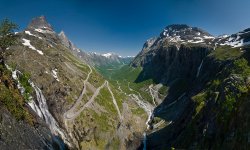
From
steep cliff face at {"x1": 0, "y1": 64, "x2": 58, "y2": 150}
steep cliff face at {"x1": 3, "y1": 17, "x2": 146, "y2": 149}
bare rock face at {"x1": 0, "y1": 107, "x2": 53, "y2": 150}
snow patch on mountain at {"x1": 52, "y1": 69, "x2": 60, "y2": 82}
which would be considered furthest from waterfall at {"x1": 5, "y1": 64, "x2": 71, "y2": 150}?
snow patch on mountain at {"x1": 52, "y1": 69, "x2": 60, "y2": 82}

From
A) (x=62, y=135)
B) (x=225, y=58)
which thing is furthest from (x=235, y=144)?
(x=225, y=58)

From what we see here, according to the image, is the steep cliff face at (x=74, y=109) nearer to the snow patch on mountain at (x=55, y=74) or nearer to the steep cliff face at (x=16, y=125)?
the snow patch on mountain at (x=55, y=74)

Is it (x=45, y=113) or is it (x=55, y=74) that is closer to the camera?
(x=45, y=113)

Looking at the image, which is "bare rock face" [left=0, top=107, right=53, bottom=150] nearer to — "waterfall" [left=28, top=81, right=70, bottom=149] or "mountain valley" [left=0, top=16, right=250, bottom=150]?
"mountain valley" [left=0, top=16, right=250, bottom=150]

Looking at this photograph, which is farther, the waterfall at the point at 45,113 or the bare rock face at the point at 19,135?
the waterfall at the point at 45,113

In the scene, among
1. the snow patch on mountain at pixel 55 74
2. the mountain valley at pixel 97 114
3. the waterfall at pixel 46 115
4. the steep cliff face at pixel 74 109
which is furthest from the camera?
the snow patch on mountain at pixel 55 74

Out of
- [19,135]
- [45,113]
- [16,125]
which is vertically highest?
[45,113]

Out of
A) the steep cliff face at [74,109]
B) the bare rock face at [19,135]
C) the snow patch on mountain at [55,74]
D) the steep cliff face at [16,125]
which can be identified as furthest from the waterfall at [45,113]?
the snow patch on mountain at [55,74]

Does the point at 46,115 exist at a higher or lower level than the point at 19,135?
higher

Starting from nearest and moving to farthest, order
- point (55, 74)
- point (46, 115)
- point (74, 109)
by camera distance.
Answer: point (46, 115), point (74, 109), point (55, 74)

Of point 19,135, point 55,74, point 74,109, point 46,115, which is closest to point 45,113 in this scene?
point 46,115

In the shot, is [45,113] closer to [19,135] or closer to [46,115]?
[46,115]
